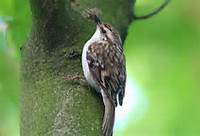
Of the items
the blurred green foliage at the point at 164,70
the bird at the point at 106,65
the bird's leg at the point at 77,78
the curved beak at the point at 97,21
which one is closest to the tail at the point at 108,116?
the bird at the point at 106,65

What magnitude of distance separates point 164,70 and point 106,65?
2.61ft

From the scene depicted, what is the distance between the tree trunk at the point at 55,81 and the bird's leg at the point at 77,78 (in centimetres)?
1

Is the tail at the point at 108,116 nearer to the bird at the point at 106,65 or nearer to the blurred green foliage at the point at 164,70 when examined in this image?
the bird at the point at 106,65

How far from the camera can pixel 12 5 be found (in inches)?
96.7

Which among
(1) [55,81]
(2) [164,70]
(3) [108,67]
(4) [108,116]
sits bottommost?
(4) [108,116]

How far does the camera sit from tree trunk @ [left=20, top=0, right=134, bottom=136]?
1.82 m

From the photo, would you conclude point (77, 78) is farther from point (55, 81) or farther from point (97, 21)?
point (97, 21)

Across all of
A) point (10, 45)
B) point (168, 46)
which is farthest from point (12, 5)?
point (168, 46)

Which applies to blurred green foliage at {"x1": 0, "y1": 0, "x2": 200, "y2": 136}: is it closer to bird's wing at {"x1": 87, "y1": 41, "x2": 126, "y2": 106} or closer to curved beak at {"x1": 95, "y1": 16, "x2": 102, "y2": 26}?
bird's wing at {"x1": 87, "y1": 41, "x2": 126, "y2": 106}

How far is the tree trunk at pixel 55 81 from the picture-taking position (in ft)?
5.96

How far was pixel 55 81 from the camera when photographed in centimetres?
193

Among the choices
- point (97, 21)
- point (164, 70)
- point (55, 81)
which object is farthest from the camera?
point (164, 70)

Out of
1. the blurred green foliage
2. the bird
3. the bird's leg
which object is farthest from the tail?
the blurred green foliage

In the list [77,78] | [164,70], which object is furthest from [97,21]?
[164,70]
